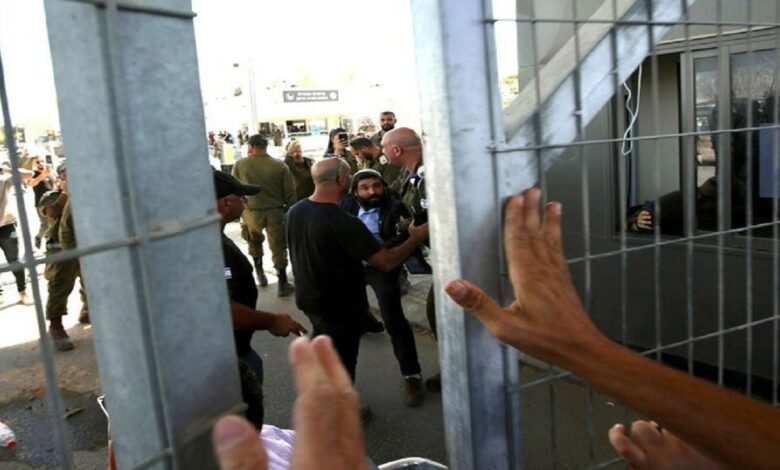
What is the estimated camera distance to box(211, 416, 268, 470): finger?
736 mm

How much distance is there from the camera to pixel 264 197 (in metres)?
7.99

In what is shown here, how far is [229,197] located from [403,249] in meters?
1.22

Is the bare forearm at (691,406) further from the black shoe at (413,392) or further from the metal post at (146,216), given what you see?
the black shoe at (413,392)

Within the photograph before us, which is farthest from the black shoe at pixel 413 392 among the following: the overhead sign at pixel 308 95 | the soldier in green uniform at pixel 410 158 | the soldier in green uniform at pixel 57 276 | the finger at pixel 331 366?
the overhead sign at pixel 308 95

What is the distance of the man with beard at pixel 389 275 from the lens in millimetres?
4570

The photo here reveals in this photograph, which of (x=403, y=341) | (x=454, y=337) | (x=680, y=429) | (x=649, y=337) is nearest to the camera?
(x=680, y=429)

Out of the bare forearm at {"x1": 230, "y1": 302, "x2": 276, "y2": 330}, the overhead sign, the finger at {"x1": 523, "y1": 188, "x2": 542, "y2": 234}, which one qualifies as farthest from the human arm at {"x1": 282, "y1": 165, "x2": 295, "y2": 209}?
the overhead sign

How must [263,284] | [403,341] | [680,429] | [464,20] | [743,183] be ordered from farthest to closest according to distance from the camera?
1. [263,284]
2. [403,341]
3. [743,183]
4. [464,20]
5. [680,429]

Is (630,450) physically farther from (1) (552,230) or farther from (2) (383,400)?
(2) (383,400)

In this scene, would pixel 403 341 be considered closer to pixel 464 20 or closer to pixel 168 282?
pixel 464 20

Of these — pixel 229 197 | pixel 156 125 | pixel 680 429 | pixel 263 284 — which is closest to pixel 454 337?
pixel 680 429

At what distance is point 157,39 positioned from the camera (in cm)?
80

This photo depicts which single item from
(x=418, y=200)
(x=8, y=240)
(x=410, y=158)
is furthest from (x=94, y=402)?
(x=8, y=240)

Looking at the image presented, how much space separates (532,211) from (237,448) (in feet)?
Result: 2.73
